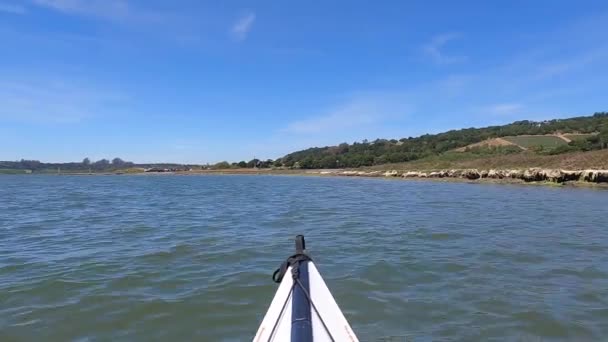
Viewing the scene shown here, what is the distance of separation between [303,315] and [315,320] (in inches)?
4.9

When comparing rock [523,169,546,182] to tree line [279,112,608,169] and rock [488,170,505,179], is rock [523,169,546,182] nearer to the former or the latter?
rock [488,170,505,179]

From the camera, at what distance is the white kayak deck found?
12.4 ft

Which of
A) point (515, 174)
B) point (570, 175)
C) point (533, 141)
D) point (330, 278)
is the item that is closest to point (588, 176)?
point (570, 175)

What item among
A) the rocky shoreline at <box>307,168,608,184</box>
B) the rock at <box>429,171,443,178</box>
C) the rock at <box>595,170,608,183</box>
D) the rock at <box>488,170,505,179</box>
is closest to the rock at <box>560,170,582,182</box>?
the rocky shoreline at <box>307,168,608,184</box>

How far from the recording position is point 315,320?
392cm

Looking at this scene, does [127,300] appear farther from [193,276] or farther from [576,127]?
[576,127]

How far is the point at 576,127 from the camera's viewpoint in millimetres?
109750

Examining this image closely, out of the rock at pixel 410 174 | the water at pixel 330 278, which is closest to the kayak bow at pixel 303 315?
the water at pixel 330 278

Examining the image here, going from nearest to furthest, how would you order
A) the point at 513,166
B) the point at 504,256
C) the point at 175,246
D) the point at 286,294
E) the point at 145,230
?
1. the point at 286,294
2. the point at 504,256
3. the point at 175,246
4. the point at 145,230
5. the point at 513,166

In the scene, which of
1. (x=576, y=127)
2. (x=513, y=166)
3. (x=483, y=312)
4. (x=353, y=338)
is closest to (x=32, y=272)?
(x=353, y=338)

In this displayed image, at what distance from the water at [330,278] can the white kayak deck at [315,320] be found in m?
1.25

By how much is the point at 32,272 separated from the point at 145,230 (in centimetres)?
583

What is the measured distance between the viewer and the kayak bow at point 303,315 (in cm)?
373

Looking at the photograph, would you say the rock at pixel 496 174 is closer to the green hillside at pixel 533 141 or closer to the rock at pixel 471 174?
the rock at pixel 471 174
